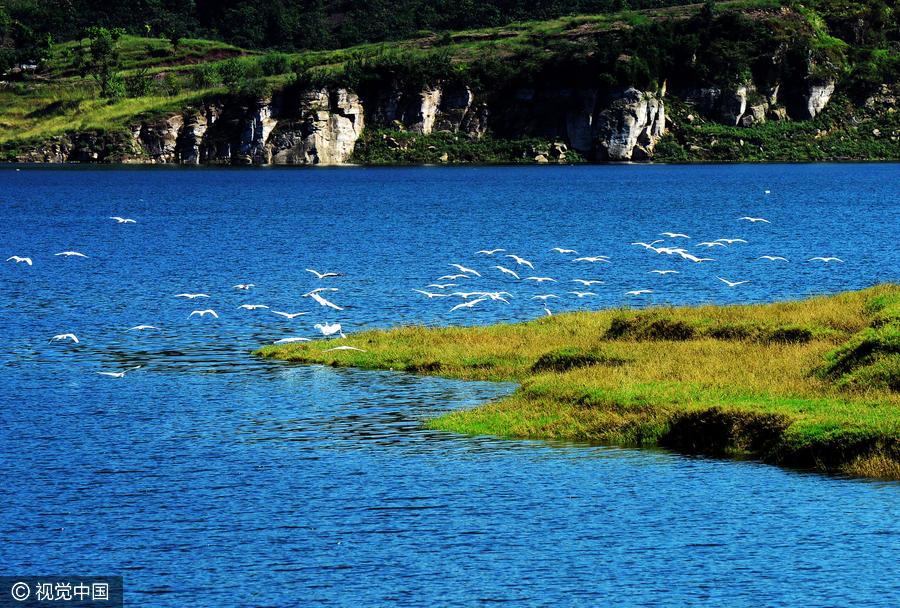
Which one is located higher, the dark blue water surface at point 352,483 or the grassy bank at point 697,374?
the grassy bank at point 697,374

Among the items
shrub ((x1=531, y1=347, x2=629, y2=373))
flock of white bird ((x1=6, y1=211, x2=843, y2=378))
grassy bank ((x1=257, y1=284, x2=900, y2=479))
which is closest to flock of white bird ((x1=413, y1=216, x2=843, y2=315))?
flock of white bird ((x1=6, y1=211, x2=843, y2=378))

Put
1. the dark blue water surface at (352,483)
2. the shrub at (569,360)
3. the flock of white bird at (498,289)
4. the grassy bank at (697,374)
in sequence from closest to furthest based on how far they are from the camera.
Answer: the dark blue water surface at (352,483) → the grassy bank at (697,374) → the shrub at (569,360) → the flock of white bird at (498,289)

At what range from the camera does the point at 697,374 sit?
27891 mm

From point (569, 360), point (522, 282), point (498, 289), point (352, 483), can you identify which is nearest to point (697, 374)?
point (569, 360)

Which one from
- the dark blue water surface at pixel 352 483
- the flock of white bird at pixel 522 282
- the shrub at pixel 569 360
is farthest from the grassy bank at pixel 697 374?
the flock of white bird at pixel 522 282

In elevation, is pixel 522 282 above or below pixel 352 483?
below

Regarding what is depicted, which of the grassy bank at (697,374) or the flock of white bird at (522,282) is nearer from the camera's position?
the grassy bank at (697,374)

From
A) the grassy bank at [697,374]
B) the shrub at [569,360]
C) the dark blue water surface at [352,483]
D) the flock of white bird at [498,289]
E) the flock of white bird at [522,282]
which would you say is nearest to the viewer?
the dark blue water surface at [352,483]

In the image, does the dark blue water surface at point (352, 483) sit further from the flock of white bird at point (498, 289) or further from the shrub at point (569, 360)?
the shrub at point (569, 360)

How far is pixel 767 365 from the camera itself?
28312 millimetres

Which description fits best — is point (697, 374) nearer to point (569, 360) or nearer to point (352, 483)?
point (569, 360)

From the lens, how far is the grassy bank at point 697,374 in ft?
74.5

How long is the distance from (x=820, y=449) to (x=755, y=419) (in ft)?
6.17

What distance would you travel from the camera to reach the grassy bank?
22.7m
